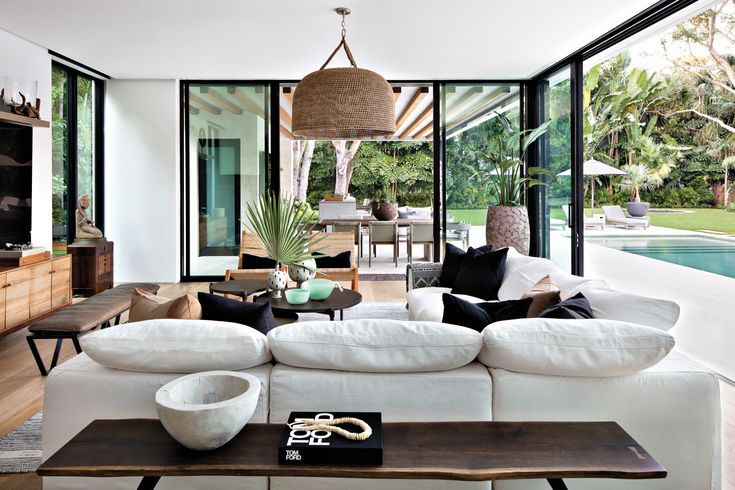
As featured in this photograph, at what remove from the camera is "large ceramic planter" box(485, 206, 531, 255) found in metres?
6.52

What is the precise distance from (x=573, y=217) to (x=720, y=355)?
2.23 metres

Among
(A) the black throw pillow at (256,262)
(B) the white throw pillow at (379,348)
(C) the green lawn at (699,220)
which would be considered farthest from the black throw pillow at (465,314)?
(C) the green lawn at (699,220)

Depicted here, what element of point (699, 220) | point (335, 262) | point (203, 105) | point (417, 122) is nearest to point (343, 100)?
point (335, 262)

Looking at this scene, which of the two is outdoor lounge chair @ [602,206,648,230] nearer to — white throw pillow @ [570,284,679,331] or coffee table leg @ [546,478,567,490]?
white throw pillow @ [570,284,679,331]

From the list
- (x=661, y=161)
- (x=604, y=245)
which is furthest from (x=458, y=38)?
(x=661, y=161)

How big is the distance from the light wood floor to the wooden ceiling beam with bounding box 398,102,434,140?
6.50 m

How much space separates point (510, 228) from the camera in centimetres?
652

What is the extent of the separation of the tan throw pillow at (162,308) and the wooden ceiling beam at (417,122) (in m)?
7.28

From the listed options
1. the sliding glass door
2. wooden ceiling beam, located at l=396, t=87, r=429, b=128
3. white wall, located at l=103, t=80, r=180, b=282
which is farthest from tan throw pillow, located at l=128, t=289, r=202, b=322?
wooden ceiling beam, located at l=396, t=87, r=429, b=128

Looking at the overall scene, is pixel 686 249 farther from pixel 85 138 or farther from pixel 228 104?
pixel 85 138

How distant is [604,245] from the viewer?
1259 cm

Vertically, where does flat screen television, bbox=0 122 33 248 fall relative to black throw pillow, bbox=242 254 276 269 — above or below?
above

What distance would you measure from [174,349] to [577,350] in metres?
1.27

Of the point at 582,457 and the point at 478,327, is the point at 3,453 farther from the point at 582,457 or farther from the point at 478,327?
the point at 582,457
